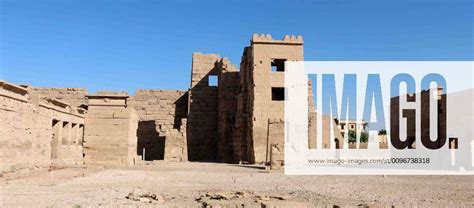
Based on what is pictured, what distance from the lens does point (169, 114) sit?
27781 millimetres

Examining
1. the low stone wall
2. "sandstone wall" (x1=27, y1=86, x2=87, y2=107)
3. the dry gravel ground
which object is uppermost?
"sandstone wall" (x1=27, y1=86, x2=87, y2=107)

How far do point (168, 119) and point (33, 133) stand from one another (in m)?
15.5

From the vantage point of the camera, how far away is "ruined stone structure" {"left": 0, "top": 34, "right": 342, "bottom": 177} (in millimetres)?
11938

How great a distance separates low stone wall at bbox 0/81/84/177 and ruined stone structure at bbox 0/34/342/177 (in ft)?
0.08

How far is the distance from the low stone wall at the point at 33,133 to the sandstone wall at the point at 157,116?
9.98 m

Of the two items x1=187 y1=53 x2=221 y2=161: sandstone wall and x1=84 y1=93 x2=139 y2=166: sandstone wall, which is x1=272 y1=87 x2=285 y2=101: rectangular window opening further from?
x1=84 y1=93 x2=139 y2=166: sandstone wall

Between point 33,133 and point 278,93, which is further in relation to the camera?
point 278,93

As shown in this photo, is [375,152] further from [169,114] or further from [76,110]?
[76,110]

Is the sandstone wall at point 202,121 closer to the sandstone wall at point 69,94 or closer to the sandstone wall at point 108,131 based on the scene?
the sandstone wall at point 69,94

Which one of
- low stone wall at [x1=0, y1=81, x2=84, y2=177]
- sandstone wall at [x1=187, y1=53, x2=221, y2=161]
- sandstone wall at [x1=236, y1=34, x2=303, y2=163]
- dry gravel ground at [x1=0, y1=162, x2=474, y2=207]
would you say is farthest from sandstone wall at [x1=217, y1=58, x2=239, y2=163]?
dry gravel ground at [x1=0, y1=162, x2=474, y2=207]

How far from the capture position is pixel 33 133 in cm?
1220

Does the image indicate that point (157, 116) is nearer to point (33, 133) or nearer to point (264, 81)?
point (264, 81)

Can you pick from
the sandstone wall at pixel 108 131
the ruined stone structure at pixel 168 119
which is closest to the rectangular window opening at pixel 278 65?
the ruined stone structure at pixel 168 119

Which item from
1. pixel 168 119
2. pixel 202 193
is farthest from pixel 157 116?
pixel 202 193
